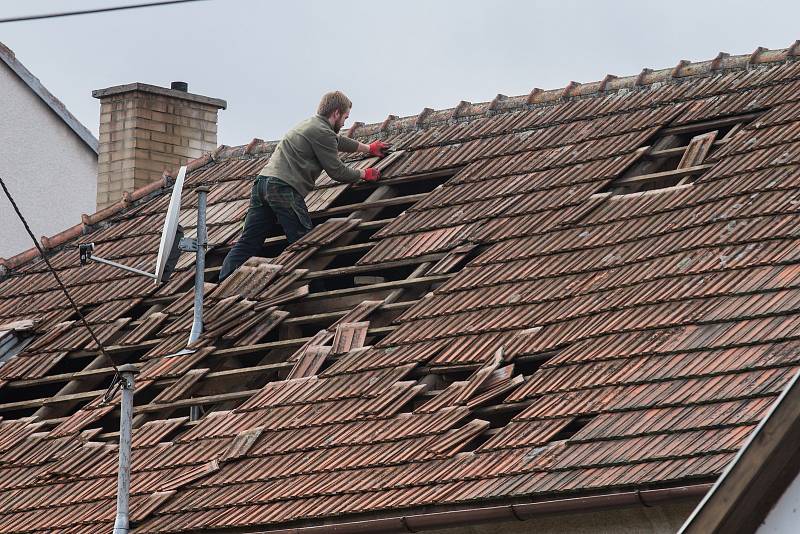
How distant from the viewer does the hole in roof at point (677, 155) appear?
13.1 meters

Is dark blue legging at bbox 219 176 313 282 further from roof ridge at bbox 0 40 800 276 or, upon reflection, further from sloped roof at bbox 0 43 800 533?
roof ridge at bbox 0 40 800 276

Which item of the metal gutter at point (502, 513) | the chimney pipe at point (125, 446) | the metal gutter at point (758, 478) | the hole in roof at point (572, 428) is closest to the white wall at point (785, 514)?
the metal gutter at point (758, 478)

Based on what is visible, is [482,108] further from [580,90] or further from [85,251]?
[85,251]

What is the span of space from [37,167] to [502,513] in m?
16.2

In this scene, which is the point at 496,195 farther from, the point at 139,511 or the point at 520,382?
the point at 139,511

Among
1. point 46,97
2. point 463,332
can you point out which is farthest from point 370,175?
point 46,97

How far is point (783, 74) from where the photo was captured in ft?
45.2

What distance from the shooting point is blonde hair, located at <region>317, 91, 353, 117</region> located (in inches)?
584

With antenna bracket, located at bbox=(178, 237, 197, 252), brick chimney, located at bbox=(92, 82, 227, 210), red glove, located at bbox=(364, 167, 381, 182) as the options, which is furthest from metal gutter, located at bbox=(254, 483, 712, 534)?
brick chimney, located at bbox=(92, 82, 227, 210)

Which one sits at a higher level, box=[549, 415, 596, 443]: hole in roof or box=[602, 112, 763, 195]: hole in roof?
box=[602, 112, 763, 195]: hole in roof

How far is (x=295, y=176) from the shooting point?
14852mm

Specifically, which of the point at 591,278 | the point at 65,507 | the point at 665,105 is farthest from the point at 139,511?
the point at 665,105

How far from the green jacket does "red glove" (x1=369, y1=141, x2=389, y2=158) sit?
42 centimetres

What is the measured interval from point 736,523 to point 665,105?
806 centimetres
